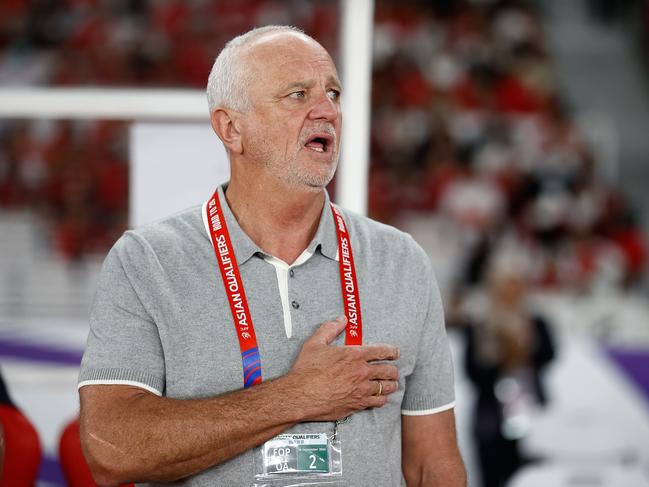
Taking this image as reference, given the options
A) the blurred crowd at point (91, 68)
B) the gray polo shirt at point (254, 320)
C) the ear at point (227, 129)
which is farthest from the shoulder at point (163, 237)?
the blurred crowd at point (91, 68)

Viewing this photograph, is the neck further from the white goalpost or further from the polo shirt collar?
the white goalpost

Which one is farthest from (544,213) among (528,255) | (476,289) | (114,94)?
(114,94)

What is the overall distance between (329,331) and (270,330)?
119 millimetres

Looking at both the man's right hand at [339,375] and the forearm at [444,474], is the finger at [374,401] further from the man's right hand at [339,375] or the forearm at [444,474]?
the forearm at [444,474]

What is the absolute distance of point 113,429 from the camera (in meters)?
1.63

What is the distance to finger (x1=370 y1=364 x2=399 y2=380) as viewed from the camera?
1.70m

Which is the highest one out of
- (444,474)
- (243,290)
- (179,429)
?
(243,290)

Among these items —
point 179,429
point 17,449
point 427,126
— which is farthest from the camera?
point 427,126

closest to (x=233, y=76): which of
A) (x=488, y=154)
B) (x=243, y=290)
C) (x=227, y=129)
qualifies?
(x=227, y=129)

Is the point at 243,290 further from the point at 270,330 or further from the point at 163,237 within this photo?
the point at 163,237

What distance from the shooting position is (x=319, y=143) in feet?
5.96

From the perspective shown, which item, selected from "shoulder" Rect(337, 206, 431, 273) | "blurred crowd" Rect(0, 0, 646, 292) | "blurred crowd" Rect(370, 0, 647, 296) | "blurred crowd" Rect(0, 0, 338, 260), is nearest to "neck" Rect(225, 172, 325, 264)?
"shoulder" Rect(337, 206, 431, 273)

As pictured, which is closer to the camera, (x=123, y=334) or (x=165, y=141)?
(x=123, y=334)

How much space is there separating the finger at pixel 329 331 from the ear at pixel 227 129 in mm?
418
